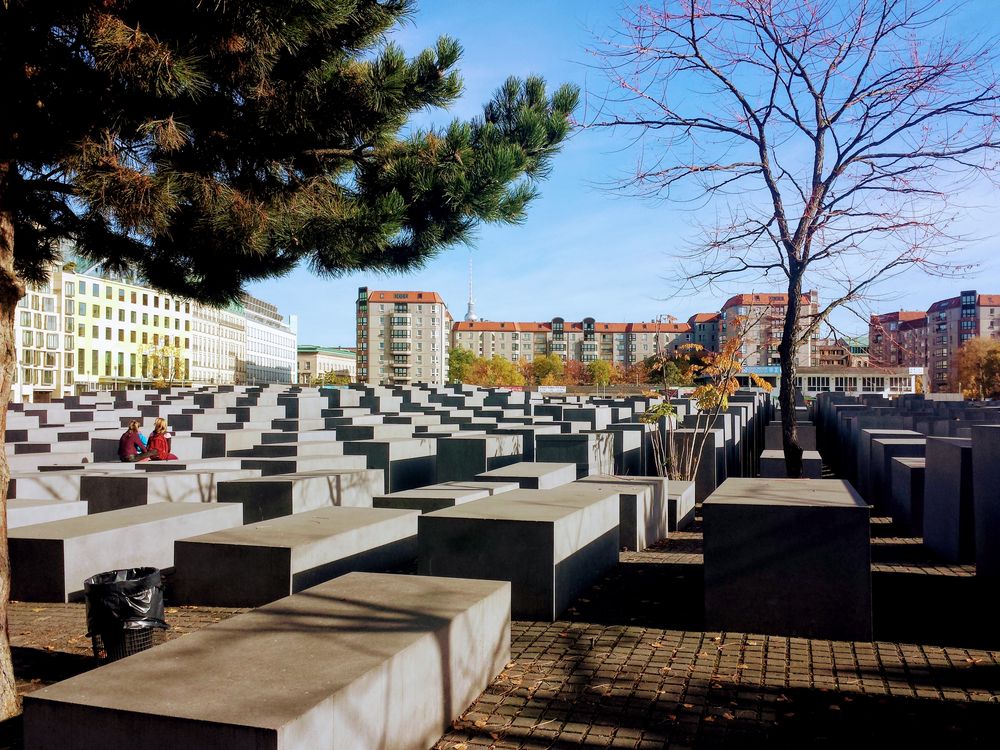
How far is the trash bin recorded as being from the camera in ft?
15.7

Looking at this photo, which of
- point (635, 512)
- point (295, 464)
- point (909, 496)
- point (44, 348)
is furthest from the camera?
point (44, 348)

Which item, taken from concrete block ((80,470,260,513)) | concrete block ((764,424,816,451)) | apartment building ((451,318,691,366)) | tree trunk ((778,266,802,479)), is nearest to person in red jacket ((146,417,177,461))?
concrete block ((80,470,260,513))

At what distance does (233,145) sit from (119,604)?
2977mm

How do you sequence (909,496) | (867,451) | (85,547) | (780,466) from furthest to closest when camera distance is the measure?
(867,451)
(780,466)
(909,496)
(85,547)

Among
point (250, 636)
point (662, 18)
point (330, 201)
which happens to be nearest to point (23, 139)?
point (330, 201)

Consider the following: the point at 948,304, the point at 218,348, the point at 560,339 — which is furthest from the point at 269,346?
the point at 948,304

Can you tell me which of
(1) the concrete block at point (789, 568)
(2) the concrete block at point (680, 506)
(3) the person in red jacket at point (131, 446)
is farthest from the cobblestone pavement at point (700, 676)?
(3) the person in red jacket at point (131, 446)

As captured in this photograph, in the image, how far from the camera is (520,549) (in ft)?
19.7

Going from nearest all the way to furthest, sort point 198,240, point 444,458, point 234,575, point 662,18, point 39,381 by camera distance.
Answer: point 198,240 < point 234,575 < point 662,18 < point 444,458 < point 39,381

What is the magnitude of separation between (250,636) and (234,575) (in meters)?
2.64

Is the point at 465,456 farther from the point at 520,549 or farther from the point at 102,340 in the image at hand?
the point at 102,340

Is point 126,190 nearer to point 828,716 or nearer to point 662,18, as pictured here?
point 828,716

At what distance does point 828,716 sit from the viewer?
13.2 ft

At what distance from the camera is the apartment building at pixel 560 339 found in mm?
166500
